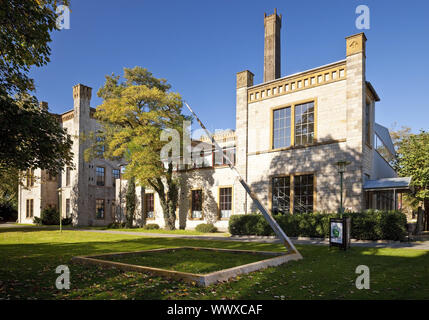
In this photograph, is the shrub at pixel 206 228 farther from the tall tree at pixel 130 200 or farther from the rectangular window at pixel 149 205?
the tall tree at pixel 130 200

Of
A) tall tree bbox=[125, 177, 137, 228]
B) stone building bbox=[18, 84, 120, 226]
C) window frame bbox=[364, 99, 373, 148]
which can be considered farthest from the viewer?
stone building bbox=[18, 84, 120, 226]

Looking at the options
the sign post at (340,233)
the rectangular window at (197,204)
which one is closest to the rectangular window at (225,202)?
the rectangular window at (197,204)

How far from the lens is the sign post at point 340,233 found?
40.3 feet

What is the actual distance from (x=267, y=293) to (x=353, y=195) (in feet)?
46.3

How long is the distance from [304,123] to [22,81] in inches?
628

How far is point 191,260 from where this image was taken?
9492mm

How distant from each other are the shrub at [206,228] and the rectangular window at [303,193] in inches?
251

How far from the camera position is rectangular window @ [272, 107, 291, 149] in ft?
71.1

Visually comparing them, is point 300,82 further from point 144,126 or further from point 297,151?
point 144,126

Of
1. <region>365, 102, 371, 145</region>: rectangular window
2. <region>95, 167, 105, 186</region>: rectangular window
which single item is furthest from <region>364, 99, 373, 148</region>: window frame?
<region>95, 167, 105, 186</region>: rectangular window

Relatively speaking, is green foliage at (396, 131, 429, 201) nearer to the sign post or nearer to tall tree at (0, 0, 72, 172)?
the sign post

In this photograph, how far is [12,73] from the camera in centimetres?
990

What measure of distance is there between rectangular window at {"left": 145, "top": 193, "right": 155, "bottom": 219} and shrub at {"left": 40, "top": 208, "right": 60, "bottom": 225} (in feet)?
38.8
